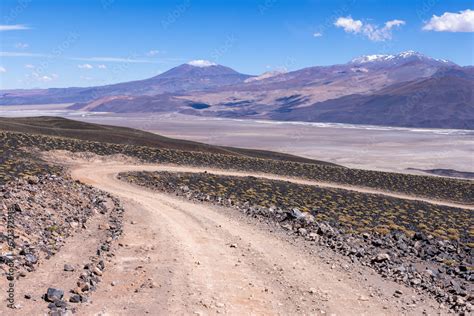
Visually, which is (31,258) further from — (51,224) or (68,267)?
(51,224)

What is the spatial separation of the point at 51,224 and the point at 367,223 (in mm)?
13263

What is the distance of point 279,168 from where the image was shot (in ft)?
136

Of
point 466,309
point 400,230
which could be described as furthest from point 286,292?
point 400,230

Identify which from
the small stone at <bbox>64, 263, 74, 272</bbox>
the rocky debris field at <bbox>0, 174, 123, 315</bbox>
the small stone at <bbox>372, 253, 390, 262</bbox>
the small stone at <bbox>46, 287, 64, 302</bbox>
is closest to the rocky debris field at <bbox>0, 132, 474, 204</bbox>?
the rocky debris field at <bbox>0, 174, 123, 315</bbox>

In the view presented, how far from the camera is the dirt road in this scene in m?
9.52

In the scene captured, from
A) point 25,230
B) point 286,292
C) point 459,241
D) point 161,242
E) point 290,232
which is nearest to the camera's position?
point 286,292

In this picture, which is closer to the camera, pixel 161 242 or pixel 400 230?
pixel 161 242

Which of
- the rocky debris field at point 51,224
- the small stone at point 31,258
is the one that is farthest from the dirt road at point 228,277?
the small stone at point 31,258

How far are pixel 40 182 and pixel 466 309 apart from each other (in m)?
15.2

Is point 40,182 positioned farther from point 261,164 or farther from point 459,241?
point 261,164

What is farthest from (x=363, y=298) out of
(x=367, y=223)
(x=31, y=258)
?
(x=367, y=223)

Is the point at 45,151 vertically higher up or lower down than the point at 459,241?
higher up

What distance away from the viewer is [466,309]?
10.5 metres

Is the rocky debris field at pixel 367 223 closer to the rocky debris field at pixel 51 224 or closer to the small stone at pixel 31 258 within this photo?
the rocky debris field at pixel 51 224
